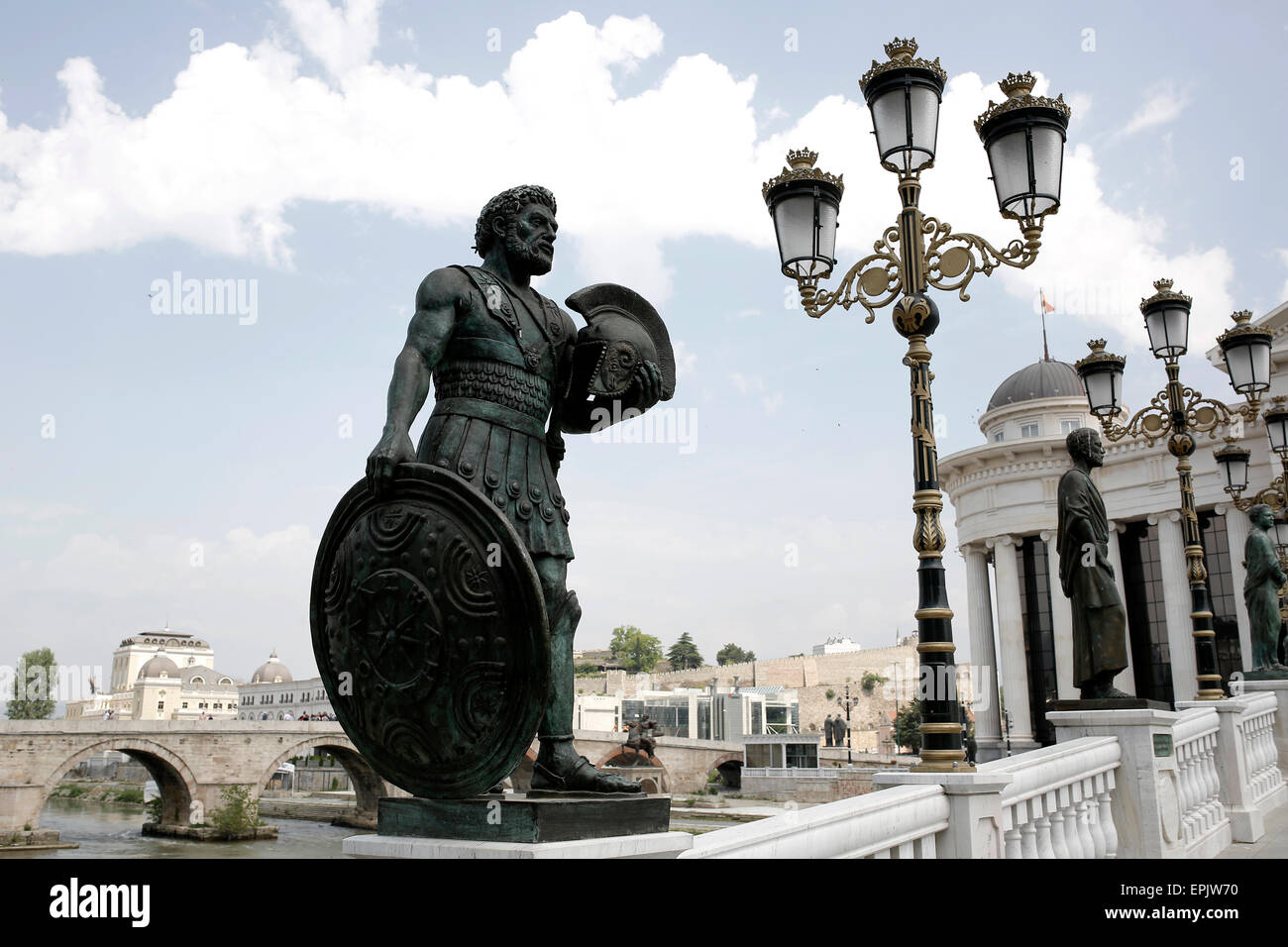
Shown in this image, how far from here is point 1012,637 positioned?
39406 millimetres

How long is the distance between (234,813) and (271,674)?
5673cm

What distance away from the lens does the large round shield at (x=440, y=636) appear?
247cm

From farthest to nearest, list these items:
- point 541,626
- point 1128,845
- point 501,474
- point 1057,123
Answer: point 1128,845, point 1057,123, point 501,474, point 541,626

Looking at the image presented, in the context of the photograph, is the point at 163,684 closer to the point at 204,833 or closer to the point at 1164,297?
the point at 204,833

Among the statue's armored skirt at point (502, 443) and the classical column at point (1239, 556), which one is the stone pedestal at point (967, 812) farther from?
the classical column at point (1239, 556)

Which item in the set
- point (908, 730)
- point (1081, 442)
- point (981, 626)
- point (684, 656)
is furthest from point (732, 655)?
point (1081, 442)

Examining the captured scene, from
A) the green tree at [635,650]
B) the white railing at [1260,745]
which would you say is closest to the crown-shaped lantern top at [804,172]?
the white railing at [1260,745]

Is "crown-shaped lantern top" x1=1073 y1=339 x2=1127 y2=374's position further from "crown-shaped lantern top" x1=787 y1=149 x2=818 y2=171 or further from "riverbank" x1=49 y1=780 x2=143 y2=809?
"riverbank" x1=49 y1=780 x2=143 y2=809

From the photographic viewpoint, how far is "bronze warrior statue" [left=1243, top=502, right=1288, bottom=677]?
13.0 m

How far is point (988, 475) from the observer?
40.3 meters

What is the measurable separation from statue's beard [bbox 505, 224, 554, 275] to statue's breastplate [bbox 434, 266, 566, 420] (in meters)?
0.15

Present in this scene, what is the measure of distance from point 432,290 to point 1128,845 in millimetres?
6116
